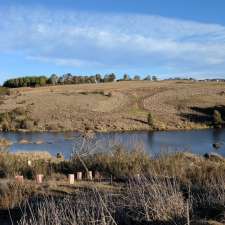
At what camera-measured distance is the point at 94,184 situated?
15047 millimetres

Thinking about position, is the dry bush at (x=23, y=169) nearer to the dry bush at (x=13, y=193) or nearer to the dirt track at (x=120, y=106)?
the dry bush at (x=13, y=193)

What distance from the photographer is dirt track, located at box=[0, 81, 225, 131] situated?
66.1 m

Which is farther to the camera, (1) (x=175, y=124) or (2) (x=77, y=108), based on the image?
(2) (x=77, y=108)

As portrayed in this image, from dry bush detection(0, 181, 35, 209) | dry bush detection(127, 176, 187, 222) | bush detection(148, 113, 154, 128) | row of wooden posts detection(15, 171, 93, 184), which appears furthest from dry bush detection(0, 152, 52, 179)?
bush detection(148, 113, 154, 128)

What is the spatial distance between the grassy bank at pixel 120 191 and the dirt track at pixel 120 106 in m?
43.8

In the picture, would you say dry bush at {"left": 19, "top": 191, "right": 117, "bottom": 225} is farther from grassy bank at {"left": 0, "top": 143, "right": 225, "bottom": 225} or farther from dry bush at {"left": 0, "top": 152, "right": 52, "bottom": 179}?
dry bush at {"left": 0, "top": 152, "right": 52, "bottom": 179}

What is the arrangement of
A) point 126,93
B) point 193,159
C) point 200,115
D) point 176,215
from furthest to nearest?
point 126,93
point 200,115
point 193,159
point 176,215

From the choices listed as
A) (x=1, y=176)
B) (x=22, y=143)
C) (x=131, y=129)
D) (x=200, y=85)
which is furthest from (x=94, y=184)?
(x=200, y=85)

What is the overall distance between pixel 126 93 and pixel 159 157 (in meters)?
65.8

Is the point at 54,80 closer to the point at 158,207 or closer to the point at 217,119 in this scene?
the point at 217,119

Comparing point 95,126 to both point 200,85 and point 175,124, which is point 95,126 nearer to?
point 175,124

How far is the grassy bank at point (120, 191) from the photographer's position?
31.3 feet

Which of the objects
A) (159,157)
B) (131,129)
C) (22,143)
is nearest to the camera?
(159,157)

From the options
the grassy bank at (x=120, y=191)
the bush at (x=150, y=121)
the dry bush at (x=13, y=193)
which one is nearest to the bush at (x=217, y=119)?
the bush at (x=150, y=121)
